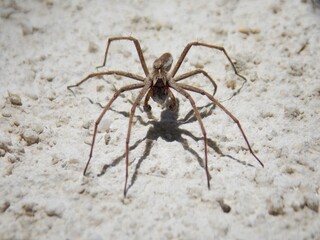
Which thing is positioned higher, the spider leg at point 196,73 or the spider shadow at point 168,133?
the spider leg at point 196,73

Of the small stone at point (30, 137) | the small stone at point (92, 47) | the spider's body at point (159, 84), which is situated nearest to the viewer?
the small stone at point (30, 137)

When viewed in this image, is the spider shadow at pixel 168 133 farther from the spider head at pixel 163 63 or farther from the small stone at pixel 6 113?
the small stone at pixel 6 113

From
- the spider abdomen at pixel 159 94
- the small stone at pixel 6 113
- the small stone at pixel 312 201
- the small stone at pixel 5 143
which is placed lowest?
the small stone at pixel 312 201

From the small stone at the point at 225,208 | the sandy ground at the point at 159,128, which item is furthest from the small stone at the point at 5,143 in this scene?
the small stone at the point at 225,208

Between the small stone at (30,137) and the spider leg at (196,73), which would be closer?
the small stone at (30,137)

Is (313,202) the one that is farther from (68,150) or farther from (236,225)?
(68,150)

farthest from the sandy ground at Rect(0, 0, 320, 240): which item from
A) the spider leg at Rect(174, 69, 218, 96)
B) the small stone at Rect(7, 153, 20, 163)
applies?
the spider leg at Rect(174, 69, 218, 96)

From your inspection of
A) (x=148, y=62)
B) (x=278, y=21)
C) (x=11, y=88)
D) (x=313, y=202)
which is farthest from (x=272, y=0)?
(x=11, y=88)

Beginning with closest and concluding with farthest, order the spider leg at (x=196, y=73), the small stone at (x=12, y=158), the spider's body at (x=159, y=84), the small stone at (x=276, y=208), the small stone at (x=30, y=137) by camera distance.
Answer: the small stone at (x=276, y=208) → the small stone at (x=12, y=158) → the small stone at (x=30, y=137) → the spider's body at (x=159, y=84) → the spider leg at (x=196, y=73)
